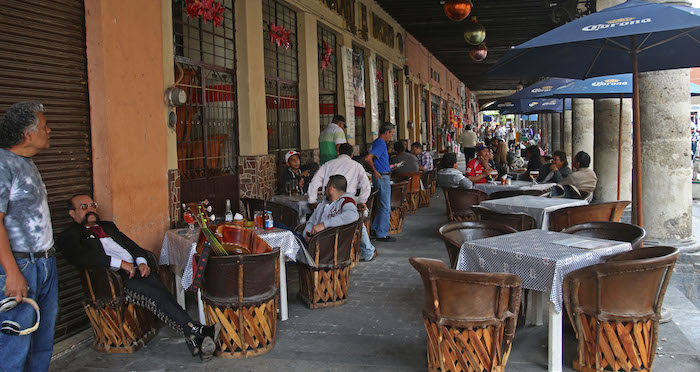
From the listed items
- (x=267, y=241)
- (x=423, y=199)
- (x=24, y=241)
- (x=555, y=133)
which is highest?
(x=555, y=133)

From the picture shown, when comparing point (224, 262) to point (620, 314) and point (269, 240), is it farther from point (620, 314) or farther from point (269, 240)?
point (620, 314)

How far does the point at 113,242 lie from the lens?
4.45 m

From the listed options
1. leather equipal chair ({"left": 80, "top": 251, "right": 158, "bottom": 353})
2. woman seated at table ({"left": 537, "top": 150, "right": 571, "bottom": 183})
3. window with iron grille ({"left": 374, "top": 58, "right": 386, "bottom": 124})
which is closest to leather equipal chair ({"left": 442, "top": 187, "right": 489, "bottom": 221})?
woman seated at table ({"left": 537, "top": 150, "right": 571, "bottom": 183})

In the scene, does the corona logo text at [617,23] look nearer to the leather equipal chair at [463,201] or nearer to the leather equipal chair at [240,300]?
the leather equipal chair at [240,300]

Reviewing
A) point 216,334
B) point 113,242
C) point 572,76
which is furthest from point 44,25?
point 572,76

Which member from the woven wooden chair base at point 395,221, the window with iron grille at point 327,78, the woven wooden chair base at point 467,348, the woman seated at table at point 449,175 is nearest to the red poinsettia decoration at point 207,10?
the woven wooden chair base at point 395,221

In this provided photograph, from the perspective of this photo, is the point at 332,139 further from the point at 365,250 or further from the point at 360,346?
the point at 360,346

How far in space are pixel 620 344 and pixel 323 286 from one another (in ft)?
8.22

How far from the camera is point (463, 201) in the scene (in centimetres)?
790

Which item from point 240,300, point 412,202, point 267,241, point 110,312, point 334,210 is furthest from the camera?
point 412,202

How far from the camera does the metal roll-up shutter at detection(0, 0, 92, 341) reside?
4215 mm

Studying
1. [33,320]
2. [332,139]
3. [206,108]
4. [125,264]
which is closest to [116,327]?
[125,264]

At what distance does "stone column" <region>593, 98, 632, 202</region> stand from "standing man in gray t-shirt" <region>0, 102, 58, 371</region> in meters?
9.29

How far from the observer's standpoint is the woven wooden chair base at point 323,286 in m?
5.18
